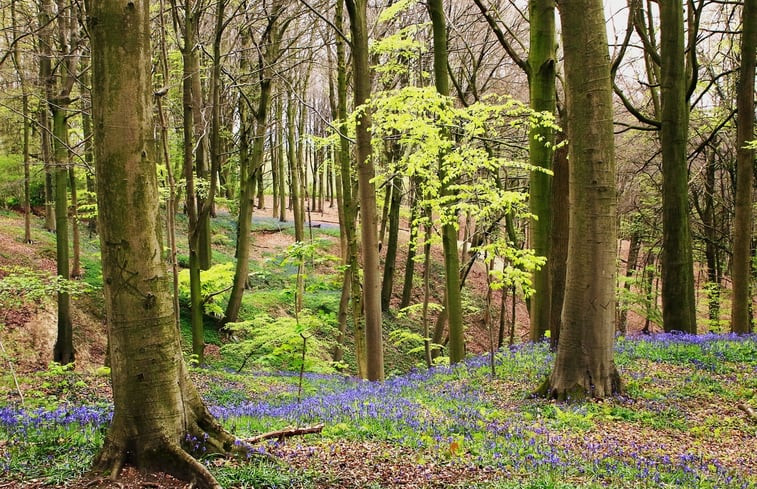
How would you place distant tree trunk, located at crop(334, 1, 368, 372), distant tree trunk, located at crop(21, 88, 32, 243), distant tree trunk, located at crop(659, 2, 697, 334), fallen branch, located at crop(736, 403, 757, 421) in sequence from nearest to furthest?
fallen branch, located at crop(736, 403, 757, 421) < distant tree trunk, located at crop(659, 2, 697, 334) < distant tree trunk, located at crop(334, 1, 368, 372) < distant tree trunk, located at crop(21, 88, 32, 243)

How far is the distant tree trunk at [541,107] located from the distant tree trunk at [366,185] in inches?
139

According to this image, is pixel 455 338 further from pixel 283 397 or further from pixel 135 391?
pixel 135 391

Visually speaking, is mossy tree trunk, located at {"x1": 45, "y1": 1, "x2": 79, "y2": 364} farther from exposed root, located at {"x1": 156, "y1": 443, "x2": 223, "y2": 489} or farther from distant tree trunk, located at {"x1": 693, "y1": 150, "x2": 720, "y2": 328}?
distant tree trunk, located at {"x1": 693, "y1": 150, "x2": 720, "y2": 328}

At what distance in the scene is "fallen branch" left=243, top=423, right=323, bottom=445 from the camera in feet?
15.0

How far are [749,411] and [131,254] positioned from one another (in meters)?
7.08

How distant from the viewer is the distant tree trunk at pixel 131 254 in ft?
11.7

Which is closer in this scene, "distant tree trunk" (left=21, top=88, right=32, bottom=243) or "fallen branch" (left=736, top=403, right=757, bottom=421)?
"fallen branch" (left=736, top=403, right=757, bottom=421)

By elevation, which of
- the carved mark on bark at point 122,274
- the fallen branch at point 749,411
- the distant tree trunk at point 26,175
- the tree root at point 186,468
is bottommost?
the fallen branch at point 749,411

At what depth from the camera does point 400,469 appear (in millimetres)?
4250

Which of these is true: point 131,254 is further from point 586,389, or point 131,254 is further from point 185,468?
point 586,389

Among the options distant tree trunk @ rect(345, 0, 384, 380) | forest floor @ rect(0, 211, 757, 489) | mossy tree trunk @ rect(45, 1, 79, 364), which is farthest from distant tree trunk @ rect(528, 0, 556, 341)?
mossy tree trunk @ rect(45, 1, 79, 364)

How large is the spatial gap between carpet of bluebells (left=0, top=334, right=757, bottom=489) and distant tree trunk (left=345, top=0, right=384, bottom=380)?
7.16ft

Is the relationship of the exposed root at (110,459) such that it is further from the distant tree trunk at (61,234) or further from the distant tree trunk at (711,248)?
the distant tree trunk at (711,248)

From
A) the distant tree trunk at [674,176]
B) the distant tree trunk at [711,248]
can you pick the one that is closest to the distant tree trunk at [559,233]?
the distant tree trunk at [674,176]
